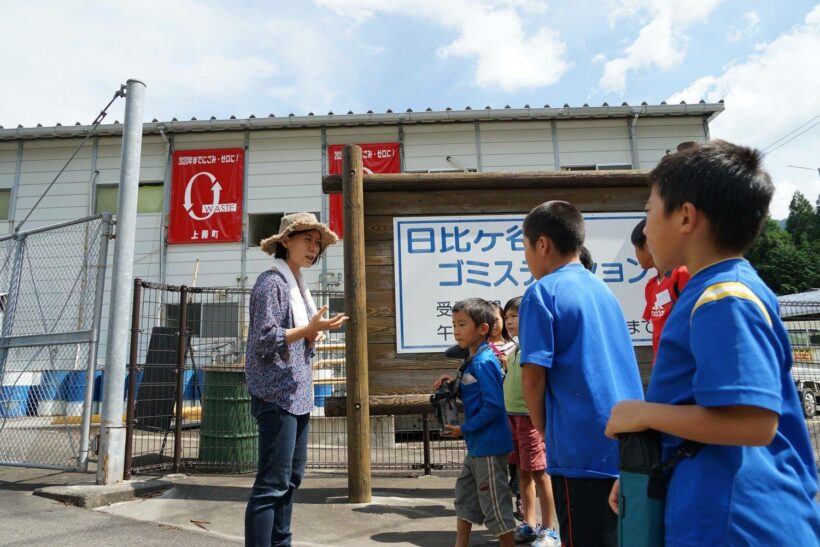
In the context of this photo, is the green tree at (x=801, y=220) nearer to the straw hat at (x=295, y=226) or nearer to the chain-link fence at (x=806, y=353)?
the chain-link fence at (x=806, y=353)

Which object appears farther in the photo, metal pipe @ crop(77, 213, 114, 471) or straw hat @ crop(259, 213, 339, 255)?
metal pipe @ crop(77, 213, 114, 471)

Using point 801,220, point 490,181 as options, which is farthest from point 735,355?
point 801,220

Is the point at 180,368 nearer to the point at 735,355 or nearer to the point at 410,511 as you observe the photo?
the point at 410,511

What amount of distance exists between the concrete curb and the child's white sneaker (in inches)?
129

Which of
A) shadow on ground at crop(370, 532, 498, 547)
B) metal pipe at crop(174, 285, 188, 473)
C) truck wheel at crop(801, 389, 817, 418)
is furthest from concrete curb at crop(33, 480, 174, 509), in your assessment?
truck wheel at crop(801, 389, 817, 418)

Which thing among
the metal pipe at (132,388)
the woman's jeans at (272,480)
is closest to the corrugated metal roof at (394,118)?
the metal pipe at (132,388)

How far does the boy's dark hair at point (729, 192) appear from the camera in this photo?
4.34ft

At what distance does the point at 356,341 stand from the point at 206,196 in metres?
10.0

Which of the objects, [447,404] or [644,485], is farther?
[447,404]

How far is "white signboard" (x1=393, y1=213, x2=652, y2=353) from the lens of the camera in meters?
4.94

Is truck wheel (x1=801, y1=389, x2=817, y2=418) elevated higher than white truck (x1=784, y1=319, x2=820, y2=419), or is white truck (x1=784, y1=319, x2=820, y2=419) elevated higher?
white truck (x1=784, y1=319, x2=820, y2=419)

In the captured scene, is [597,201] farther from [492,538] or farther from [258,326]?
[258,326]

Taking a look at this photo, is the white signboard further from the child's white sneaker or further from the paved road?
the paved road

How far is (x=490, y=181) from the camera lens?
5176 millimetres
